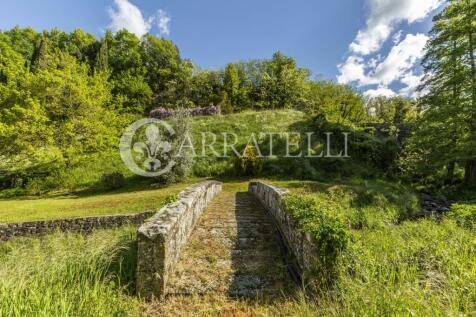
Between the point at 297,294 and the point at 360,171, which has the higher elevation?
the point at 360,171

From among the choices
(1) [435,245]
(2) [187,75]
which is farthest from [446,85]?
(2) [187,75]

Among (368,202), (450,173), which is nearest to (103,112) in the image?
(368,202)

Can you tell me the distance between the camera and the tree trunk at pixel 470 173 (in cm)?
1338

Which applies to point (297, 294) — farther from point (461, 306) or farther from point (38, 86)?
point (38, 86)

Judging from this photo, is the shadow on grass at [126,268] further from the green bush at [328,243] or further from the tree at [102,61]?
the tree at [102,61]

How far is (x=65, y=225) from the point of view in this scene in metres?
7.71

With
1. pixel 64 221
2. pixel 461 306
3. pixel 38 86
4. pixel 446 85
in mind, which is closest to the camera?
pixel 461 306

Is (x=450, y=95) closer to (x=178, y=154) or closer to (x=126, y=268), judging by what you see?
(x=178, y=154)

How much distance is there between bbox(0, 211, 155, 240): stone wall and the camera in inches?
301

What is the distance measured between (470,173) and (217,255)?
16159 millimetres

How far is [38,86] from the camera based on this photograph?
14211 millimetres

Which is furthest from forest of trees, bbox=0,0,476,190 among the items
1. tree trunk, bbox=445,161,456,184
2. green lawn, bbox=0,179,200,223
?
green lawn, bbox=0,179,200,223

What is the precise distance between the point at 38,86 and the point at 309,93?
26307mm

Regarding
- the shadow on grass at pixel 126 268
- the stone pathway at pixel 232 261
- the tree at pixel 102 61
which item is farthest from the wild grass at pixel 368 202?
the tree at pixel 102 61
